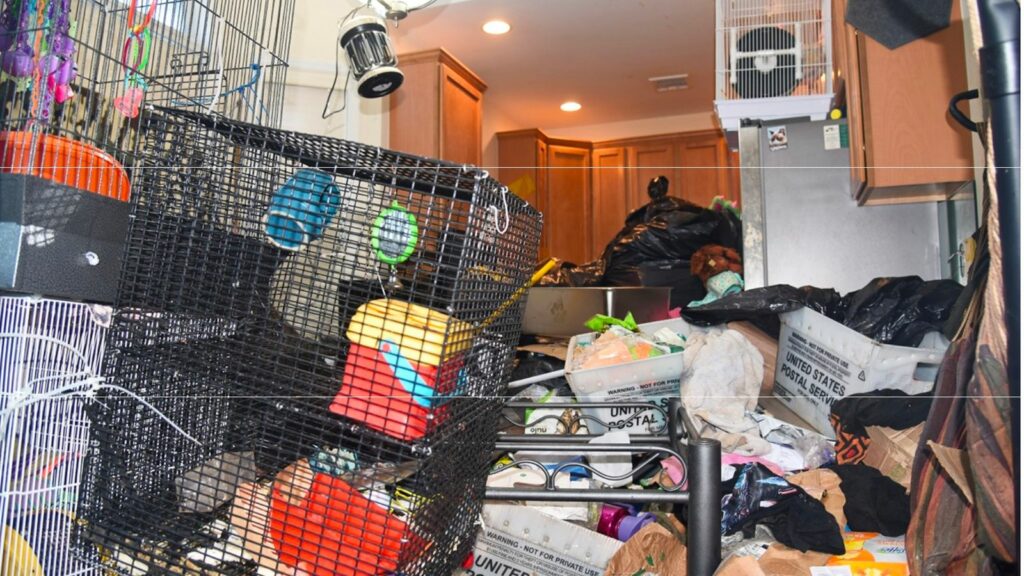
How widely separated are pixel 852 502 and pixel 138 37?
1290 mm

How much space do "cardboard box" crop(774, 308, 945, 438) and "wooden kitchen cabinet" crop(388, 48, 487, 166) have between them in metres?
2.02

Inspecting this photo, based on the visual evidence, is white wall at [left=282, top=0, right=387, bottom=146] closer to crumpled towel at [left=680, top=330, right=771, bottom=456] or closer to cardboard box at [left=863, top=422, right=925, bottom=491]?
crumpled towel at [left=680, top=330, right=771, bottom=456]

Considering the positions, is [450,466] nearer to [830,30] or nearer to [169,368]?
[169,368]

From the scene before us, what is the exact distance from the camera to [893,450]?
1.19 metres

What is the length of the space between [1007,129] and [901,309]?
120cm

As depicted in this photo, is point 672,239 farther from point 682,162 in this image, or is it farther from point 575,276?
point 682,162

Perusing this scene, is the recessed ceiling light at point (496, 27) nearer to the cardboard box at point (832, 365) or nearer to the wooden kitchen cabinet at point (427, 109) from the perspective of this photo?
the wooden kitchen cabinet at point (427, 109)

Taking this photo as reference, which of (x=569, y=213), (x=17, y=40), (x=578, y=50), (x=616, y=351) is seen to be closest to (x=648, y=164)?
(x=569, y=213)

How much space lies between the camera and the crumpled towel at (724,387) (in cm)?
131

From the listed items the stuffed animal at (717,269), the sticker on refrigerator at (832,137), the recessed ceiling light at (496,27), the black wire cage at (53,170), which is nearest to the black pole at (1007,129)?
the black wire cage at (53,170)

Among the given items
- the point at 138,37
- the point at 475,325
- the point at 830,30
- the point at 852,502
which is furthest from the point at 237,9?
the point at 830,30

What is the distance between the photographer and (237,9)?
57.2 inches

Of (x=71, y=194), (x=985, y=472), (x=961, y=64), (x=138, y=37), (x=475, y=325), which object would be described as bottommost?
(x=985, y=472)

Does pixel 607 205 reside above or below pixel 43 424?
above
